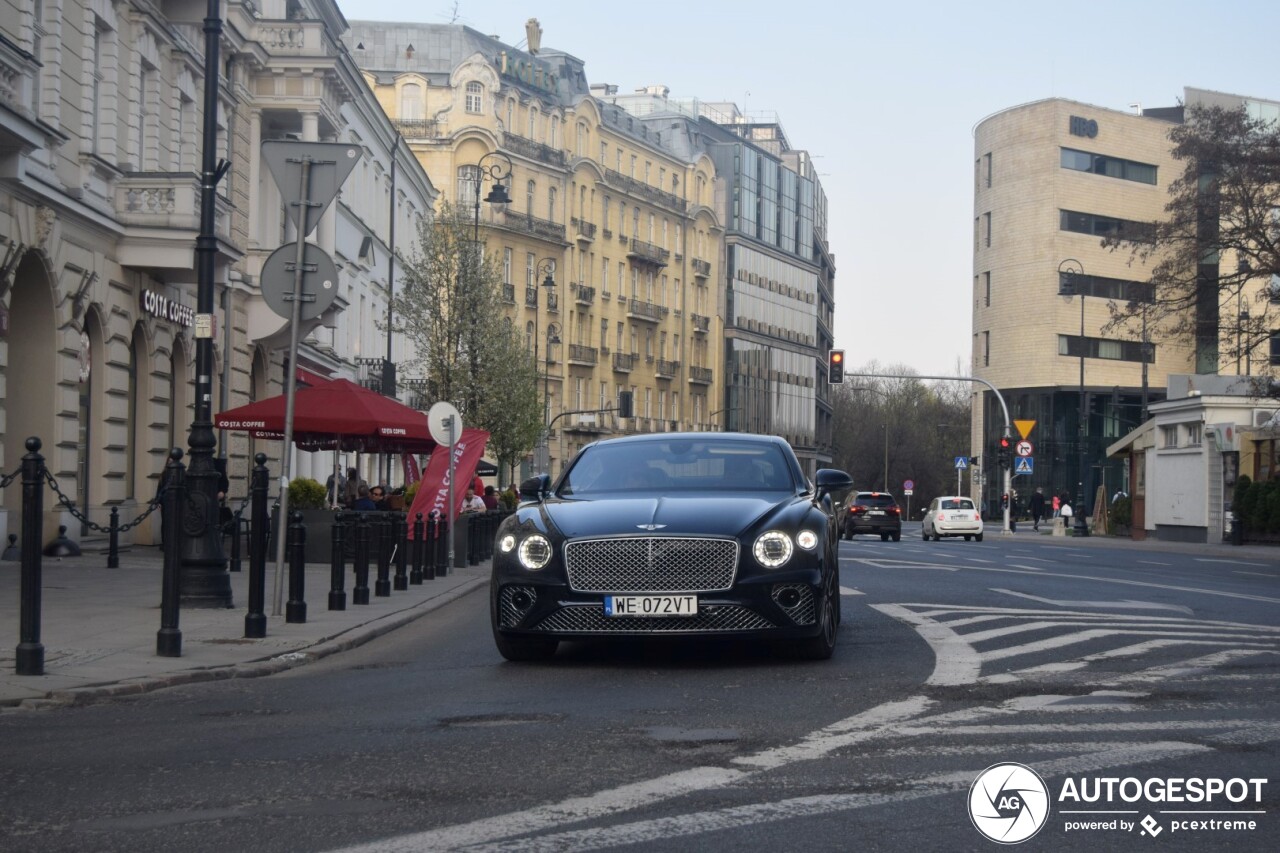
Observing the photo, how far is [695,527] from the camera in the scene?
10.2 meters

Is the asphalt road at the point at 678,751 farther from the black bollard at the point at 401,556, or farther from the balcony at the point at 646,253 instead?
the balcony at the point at 646,253

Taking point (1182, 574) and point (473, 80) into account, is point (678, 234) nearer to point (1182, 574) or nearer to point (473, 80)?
point (473, 80)

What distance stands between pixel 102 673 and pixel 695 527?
353 centimetres

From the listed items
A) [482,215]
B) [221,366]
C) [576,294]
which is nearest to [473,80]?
[482,215]

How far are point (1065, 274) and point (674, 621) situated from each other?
8455 cm

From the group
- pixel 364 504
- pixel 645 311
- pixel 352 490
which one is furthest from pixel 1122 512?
pixel 645 311

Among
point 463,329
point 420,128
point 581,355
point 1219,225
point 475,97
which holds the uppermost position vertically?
point 475,97

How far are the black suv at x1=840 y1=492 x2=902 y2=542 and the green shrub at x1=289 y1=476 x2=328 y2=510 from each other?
1090 inches

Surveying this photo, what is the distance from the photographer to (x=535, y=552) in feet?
33.9

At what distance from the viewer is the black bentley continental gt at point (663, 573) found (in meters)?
10.1

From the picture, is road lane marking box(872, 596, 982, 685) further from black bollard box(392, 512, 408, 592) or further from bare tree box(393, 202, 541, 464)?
bare tree box(393, 202, 541, 464)

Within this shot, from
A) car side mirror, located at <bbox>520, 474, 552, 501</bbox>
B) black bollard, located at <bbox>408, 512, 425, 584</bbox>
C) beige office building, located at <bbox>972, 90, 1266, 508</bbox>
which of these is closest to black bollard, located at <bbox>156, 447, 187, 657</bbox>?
car side mirror, located at <bbox>520, 474, 552, 501</bbox>

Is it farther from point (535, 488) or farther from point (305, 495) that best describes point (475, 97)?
point (535, 488)

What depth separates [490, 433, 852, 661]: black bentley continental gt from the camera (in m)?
10.1
